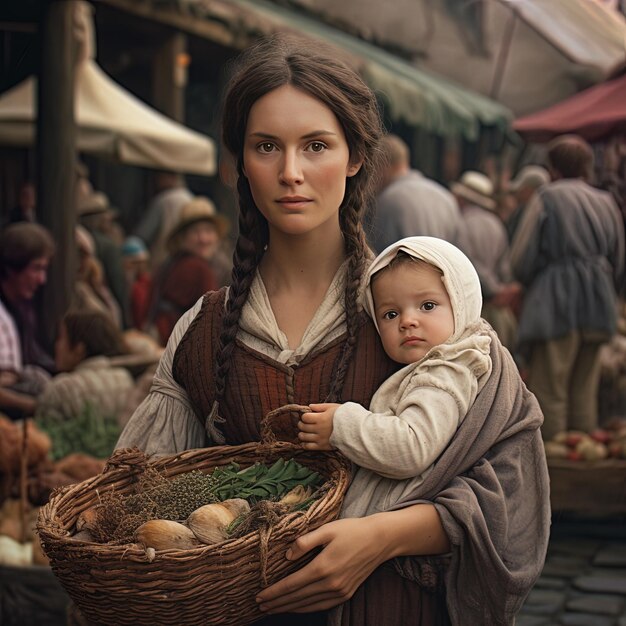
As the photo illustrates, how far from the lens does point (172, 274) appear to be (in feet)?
26.7

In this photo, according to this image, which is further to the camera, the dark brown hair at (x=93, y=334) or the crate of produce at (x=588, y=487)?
the dark brown hair at (x=93, y=334)

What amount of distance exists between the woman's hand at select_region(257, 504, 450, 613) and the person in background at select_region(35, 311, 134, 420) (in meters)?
4.51

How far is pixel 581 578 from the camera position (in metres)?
6.23

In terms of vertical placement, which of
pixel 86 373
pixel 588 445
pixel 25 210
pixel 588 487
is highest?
pixel 25 210

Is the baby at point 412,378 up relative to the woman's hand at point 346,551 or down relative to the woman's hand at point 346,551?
up

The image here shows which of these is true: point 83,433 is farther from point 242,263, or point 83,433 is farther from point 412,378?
point 412,378

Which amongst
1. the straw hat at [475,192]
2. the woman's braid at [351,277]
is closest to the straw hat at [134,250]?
the straw hat at [475,192]

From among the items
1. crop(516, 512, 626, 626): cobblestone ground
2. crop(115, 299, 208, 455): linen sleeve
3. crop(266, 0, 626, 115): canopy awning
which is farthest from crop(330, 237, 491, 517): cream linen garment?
crop(266, 0, 626, 115): canopy awning

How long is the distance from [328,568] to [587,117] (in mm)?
7940

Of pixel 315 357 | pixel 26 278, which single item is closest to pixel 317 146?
pixel 315 357

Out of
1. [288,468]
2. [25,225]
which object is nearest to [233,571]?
[288,468]

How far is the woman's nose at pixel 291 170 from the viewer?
243 centimetres

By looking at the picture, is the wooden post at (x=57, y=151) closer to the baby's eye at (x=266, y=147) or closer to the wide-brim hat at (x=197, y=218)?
the wide-brim hat at (x=197, y=218)

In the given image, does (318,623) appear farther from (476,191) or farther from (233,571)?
(476,191)
